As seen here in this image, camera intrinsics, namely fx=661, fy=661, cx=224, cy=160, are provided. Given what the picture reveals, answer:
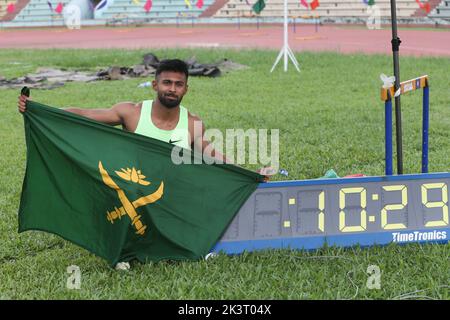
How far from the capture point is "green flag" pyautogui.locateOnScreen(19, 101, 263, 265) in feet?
14.0

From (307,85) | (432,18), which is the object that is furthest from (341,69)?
(432,18)

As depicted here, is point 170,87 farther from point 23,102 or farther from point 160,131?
point 23,102

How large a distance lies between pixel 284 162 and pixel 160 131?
262 centimetres

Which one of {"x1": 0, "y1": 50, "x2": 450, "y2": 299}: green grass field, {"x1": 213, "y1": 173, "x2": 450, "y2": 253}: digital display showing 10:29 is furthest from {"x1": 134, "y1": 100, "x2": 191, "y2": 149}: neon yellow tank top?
{"x1": 0, "y1": 50, "x2": 450, "y2": 299}: green grass field

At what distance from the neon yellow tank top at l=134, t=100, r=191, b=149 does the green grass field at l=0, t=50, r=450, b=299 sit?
2.95ft

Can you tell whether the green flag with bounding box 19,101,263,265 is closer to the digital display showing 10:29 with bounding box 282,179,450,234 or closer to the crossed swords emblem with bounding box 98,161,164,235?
the crossed swords emblem with bounding box 98,161,164,235

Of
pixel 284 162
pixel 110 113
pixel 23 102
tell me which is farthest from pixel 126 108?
pixel 284 162

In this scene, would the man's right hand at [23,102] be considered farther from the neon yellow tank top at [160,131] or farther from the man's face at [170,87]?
the man's face at [170,87]

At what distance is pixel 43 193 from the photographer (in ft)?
14.5

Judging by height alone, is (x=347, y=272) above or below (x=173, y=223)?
below

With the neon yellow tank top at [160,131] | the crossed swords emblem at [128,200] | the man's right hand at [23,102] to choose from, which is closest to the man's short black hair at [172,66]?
the neon yellow tank top at [160,131]

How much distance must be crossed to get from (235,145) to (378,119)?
7.97ft

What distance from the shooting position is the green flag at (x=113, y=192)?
427 cm

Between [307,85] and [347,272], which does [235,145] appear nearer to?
[347,272]
